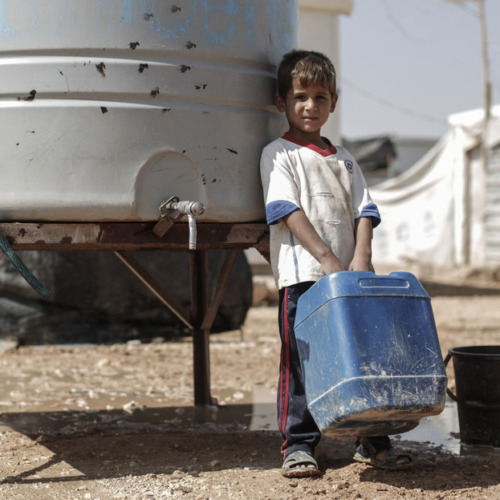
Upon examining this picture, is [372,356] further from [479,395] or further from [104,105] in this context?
[104,105]

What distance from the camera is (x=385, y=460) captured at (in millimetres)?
2740

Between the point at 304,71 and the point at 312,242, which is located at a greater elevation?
the point at 304,71

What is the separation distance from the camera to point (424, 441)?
335 cm

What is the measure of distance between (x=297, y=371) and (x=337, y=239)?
0.49m

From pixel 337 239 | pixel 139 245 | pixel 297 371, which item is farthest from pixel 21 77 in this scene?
pixel 297 371

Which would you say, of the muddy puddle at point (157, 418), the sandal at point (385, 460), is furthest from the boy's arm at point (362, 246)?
the muddy puddle at point (157, 418)

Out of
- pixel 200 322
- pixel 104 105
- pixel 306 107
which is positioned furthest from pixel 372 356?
pixel 200 322

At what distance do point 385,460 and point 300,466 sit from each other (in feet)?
1.03

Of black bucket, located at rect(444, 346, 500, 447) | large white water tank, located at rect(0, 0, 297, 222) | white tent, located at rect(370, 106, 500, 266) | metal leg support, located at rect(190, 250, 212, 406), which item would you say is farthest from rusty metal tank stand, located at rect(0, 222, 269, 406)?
white tent, located at rect(370, 106, 500, 266)

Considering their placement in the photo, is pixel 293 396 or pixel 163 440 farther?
pixel 163 440

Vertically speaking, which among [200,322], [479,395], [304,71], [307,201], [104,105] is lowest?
[479,395]

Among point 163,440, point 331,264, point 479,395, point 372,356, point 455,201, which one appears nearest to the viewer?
point 372,356

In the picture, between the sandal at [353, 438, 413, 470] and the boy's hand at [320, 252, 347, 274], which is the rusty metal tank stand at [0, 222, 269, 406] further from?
the sandal at [353, 438, 413, 470]

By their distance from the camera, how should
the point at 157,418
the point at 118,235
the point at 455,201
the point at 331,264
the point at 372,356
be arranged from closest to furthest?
1. the point at 372,356
2. the point at 331,264
3. the point at 118,235
4. the point at 157,418
5. the point at 455,201
